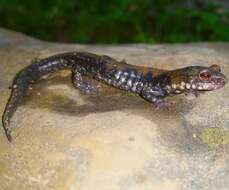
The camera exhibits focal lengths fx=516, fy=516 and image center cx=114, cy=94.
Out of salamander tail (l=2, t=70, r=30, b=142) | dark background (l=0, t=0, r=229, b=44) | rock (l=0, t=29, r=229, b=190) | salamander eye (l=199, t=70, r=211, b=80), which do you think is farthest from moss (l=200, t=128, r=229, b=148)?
dark background (l=0, t=0, r=229, b=44)

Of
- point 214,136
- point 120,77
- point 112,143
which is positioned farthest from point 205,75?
point 112,143

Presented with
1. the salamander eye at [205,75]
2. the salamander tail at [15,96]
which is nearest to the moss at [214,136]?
the salamander eye at [205,75]

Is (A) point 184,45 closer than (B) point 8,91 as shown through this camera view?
No

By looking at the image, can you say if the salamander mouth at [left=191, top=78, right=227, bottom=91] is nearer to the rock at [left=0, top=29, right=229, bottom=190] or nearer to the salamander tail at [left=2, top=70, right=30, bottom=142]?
the rock at [left=0, top=29, right=229, bottom=190]

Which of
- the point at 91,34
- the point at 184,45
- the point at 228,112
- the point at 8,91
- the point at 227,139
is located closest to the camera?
the point at 227,139

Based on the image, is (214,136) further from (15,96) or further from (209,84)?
(15,96)

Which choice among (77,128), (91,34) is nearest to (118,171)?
(77,128)

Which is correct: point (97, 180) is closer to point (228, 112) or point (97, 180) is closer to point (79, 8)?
point (228, 112)
